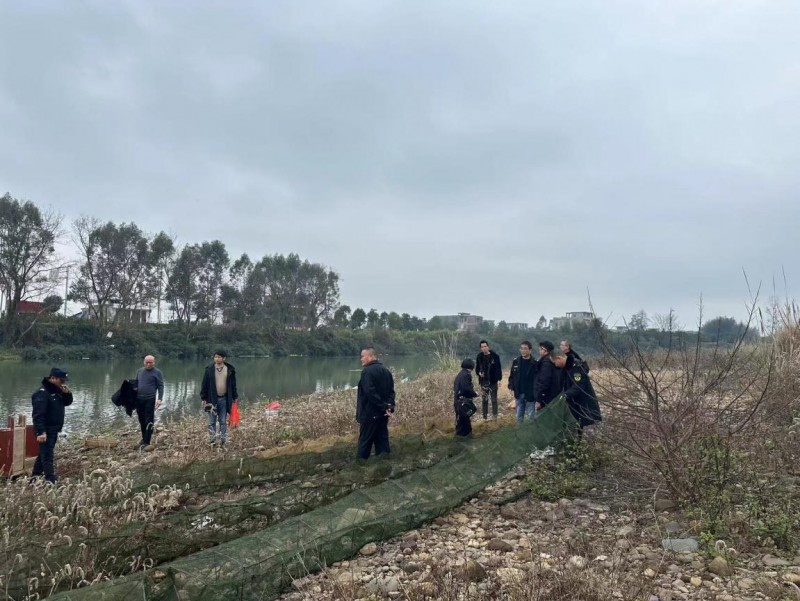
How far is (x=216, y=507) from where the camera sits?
14.5 feet

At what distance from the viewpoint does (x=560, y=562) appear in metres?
3.08

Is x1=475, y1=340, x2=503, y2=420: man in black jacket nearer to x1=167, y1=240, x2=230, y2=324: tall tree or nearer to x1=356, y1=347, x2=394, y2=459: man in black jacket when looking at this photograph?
x1=356, y1=347, x2=394, y2=459: man in black jacket

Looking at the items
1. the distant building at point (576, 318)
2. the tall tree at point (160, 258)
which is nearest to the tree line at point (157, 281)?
the tall tree at point (160, 258)

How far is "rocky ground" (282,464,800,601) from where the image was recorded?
3.02m

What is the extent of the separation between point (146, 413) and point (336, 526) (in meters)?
6.14

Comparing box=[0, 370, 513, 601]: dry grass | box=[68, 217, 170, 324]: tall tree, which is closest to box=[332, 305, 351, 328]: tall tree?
box=[68, 217, 170, 324]: tall tree

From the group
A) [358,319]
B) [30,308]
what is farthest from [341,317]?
[30,308]

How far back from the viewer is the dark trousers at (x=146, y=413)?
28.9 feet

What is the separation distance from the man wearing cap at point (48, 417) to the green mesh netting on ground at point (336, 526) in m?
3.48

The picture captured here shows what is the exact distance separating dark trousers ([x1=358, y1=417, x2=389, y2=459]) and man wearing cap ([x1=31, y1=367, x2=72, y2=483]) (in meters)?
3.67

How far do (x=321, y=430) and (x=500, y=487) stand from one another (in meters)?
4.96

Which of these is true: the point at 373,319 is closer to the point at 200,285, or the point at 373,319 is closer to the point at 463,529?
the point at 200,285

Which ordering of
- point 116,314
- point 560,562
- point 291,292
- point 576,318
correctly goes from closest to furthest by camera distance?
point 560,562 → point 576,318 → point 116,314 → point 291,292

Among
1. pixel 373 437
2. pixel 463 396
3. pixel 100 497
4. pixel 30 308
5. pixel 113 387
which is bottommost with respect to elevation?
pixel 113 387
